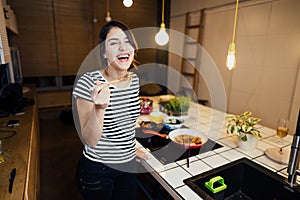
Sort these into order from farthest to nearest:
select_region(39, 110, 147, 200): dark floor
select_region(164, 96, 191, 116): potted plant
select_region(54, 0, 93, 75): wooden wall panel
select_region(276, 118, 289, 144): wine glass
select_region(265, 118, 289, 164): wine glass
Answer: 1. select_region(54, 0, 93, 75): wooden wall panel
2. select_region(39, 110, 147, 200): dark floor
3. select_region(164, 96, 191, 116): potted plant
4. select_region(276, 118, 289, 144): wine glass
5. select_region(265, 118, 289, 164): wine glass

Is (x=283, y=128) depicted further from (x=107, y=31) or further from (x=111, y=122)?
(x=107, y=31)

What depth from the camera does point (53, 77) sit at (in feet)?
12.3

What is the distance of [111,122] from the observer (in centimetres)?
93

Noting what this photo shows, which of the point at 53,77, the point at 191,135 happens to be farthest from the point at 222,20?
the point at 53,77

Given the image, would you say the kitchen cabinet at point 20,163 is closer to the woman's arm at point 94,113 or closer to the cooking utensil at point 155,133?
the woman's arm at point 94,113

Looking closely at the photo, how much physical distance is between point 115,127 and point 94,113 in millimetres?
189

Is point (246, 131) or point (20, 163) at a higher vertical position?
point (246, 131)

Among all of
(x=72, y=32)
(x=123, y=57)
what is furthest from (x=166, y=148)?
(x=72, y=32)

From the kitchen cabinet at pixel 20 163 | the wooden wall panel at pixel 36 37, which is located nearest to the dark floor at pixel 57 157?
the kitchen cabinet at pixel 20 163

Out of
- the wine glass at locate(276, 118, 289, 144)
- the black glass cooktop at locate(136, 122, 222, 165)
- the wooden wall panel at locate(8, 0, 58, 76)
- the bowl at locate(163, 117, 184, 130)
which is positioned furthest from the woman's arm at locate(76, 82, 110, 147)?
the wooden wall panel at locate(8, 0, 58, 76)

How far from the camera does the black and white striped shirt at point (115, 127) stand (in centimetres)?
92

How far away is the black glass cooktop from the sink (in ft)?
0.58

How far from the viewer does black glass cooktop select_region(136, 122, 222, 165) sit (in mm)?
1091

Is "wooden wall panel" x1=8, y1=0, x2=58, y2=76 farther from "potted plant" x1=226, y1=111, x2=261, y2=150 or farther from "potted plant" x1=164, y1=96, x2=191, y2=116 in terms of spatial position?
"potted plant" x1=226, y1=111, x2=261, y2=150
